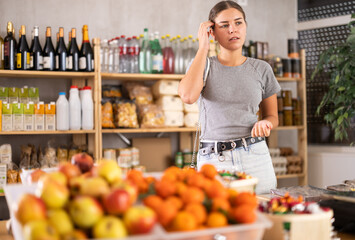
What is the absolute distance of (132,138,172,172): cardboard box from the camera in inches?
136

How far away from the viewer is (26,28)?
10.5 ft

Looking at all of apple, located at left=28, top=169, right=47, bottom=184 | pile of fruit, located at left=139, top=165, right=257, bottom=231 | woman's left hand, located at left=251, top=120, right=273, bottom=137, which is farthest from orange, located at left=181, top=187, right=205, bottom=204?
woman's left hand, located at left=251, top=120, right=273, bottom=137

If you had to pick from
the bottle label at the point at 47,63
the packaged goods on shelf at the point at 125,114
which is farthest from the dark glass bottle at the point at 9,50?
the packaged goods on shelf at the point at 125,114

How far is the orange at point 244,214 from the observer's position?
79 centimetres

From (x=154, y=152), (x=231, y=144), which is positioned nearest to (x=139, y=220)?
(x=231, y=144)

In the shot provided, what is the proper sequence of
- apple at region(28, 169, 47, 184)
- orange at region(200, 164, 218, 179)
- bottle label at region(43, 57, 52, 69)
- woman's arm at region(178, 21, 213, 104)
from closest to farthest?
orange at region(200, 164, 218, 179), apple at region(28, 169, 47, 184), woman's arm at region(178, 21, 213, 104), bottle label at region(43, 57, 52, 69)

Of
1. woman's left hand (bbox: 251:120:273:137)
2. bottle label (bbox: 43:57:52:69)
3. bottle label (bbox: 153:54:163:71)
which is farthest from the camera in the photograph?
bottle label (bbox: 153:54:163:71)

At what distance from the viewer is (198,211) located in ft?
2.56

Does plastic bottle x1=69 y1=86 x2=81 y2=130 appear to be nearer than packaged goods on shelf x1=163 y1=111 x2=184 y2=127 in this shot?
Yes

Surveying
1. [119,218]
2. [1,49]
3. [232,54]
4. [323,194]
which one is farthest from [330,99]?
[119,218]

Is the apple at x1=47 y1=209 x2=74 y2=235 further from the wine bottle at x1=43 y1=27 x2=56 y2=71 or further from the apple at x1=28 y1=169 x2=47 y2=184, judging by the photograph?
the wine bottle at x1=43 y1=27 x2=56 y2=71

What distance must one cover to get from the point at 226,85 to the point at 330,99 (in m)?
2.22

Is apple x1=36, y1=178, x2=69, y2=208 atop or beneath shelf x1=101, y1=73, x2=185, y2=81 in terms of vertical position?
beneath

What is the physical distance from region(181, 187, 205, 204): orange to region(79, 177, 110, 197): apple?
157 millimetres
